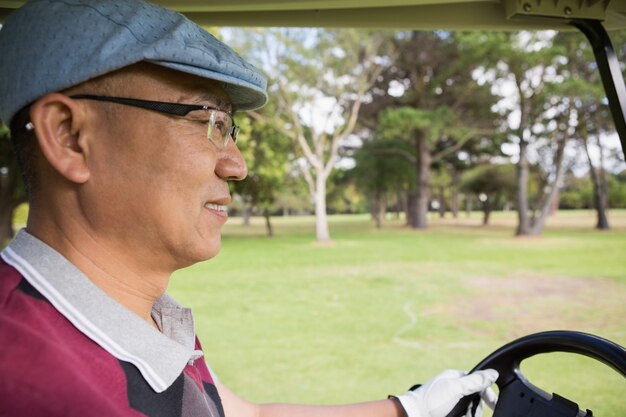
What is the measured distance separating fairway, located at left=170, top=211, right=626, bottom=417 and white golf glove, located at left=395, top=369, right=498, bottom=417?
0.27 metres

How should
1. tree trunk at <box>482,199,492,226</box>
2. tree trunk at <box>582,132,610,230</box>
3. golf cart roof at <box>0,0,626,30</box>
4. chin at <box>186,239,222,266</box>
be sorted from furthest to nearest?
1. tree trunk at <box>482,199,492,226</box>
2. tree trunk at <box>582,132,610,230</box>
3. golf cart roof at <box>0,0,626,30</box>
4. chin at <box>186,239,222,266</box>

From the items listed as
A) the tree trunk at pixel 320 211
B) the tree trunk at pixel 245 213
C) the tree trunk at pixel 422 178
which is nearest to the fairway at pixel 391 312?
the tree trunk at pixel 320 211

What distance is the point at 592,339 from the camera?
3.28 ft

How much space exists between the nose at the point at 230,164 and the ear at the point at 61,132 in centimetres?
18

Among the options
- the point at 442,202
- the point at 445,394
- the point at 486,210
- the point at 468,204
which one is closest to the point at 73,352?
the point at 445,394

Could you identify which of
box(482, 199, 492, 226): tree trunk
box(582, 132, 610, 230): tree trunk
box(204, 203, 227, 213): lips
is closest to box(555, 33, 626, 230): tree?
box(582, 132, 610, 230): tree trunk

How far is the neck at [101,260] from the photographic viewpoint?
0.72 m

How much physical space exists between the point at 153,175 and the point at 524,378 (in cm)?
80

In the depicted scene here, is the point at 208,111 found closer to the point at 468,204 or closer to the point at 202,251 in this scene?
the point at 202,251

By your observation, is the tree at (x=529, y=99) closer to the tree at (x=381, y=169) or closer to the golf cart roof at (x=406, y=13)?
the tree at (x=381, y=169)

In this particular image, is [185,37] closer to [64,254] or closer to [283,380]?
[64,254]

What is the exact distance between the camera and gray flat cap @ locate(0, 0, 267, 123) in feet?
2.23

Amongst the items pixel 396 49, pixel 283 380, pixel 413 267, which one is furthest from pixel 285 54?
pixel 283 380

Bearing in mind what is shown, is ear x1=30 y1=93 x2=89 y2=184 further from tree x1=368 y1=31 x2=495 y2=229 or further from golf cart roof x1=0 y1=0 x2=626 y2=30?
tree x1=368 y1=31 x2=495 y2=229
